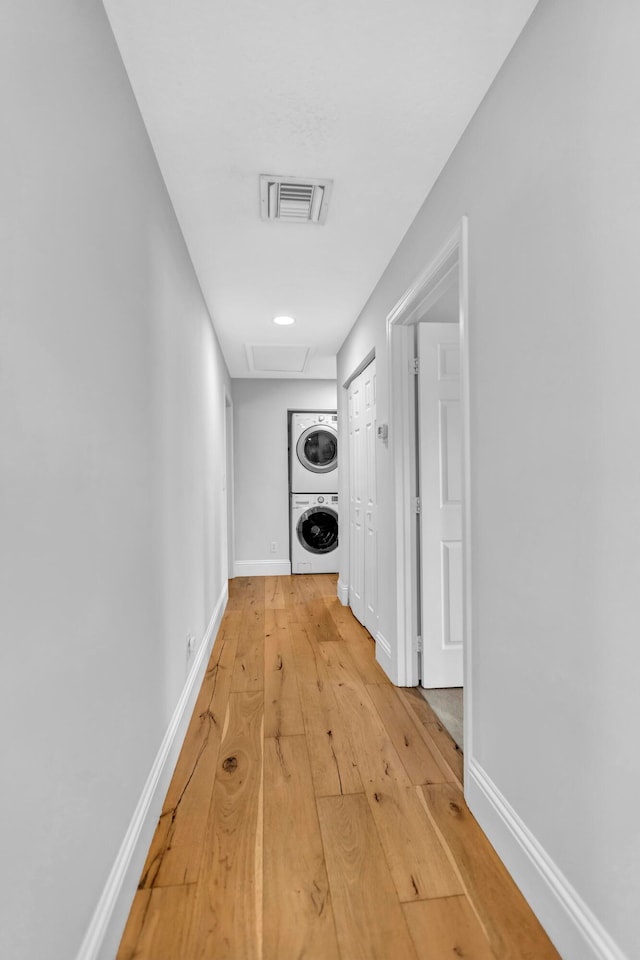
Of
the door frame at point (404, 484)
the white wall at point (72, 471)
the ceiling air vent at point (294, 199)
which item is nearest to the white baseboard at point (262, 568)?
the door frame at point (404, 484)

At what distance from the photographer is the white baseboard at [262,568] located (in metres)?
6.03

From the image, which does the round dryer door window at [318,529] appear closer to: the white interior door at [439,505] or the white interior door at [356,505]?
the white interior door at [356,505]

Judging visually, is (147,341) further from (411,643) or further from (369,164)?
(411,643)

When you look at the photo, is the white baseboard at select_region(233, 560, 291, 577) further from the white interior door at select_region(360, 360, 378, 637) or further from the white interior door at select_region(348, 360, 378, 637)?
the white interior door at select_region(360, 360, 378, 637)

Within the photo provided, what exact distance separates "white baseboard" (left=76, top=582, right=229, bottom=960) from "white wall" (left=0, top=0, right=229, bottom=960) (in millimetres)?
45

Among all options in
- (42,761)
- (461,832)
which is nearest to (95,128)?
(42,761)

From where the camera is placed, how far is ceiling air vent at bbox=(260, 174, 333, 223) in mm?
2061

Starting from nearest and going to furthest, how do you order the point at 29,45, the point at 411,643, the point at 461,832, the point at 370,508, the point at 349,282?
the point at 29,45, the point at 461,832, the point at 411,643, the point at 349,282, the point at 370,508

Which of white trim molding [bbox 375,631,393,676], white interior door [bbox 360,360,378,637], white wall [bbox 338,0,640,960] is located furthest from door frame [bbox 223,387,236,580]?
white wall [bbox 338,0,640,960]

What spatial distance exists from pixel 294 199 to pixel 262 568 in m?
4.52

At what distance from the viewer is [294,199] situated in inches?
86.0

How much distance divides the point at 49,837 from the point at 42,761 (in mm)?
144

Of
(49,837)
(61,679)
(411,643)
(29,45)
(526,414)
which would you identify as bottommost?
(411,643)

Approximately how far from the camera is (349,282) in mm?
3107
